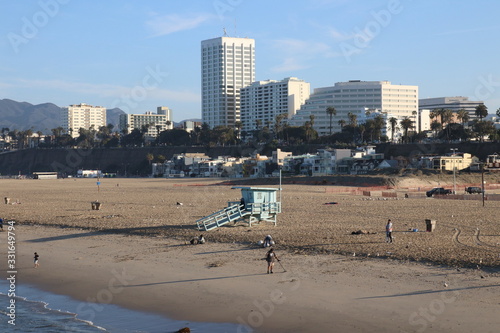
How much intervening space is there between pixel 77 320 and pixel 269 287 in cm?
536

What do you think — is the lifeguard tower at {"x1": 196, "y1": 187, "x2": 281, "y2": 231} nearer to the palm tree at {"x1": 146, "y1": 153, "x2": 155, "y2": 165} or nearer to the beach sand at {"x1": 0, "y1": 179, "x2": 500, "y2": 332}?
the beach sand at {"x1": 0, "y1": 179, "x2": 500, "y2": 332}

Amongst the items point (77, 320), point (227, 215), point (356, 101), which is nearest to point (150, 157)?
point (356, 101)

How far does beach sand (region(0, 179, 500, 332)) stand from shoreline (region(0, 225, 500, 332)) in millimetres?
35

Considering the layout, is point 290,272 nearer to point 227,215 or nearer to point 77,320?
point 77,320

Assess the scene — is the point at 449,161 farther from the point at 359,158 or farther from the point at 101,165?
the point at 101,165

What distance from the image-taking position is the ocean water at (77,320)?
13844mm

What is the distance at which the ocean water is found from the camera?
1384cm

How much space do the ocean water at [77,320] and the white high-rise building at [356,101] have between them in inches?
6906

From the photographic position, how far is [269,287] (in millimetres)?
16609

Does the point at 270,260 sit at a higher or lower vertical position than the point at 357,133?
lower

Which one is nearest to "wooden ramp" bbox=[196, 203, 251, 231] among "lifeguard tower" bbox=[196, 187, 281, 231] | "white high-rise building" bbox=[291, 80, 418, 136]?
"lifeguard tower" bbox=[196, 187, 281, 231]

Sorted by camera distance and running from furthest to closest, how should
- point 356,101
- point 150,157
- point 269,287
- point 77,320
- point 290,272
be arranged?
point 356,101 → point 150,157 → point 290,272 → point 269,287 → point 77,320

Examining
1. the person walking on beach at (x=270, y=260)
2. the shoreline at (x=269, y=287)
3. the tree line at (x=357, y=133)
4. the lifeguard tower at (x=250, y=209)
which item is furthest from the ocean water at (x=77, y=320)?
the tree line at (x=357, y=133)

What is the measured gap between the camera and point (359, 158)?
10756 centimetres
